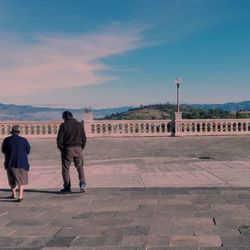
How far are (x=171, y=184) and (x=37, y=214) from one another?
357 centimetres

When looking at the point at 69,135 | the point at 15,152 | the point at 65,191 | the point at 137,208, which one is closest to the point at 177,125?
the point at 69,135

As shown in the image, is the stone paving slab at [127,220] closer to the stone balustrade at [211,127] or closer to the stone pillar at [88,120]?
the stone pillar at [88,120]

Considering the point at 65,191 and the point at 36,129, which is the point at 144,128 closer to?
the point at 36,129

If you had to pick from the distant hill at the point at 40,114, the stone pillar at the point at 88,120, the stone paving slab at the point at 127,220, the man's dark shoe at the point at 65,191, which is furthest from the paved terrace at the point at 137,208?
the stone pillar at the point at 88,120

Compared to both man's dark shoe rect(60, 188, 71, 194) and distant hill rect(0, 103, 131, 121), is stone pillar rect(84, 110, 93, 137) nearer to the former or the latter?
distant hill rect(0, 103, 131, 121)

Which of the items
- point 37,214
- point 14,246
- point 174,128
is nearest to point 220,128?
point 174,128

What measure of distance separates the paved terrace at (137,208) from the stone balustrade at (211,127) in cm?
973

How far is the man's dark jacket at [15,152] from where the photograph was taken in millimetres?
9148

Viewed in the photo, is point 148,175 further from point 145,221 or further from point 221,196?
point 145,221

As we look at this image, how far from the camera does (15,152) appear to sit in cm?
916

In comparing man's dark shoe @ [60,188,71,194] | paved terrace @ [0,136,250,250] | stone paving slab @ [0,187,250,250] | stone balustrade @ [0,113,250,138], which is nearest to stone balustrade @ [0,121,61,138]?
stone balustrade @ [0,113,250,138]

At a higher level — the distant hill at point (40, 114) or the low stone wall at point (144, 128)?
the distant hill at point (40, 114)

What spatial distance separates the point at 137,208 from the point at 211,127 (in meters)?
17.9

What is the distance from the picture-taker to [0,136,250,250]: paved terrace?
5910mm
